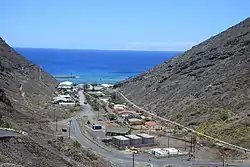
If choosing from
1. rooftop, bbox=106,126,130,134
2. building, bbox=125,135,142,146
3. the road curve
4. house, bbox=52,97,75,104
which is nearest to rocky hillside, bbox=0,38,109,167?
the road curve

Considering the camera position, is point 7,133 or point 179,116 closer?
point 7,133

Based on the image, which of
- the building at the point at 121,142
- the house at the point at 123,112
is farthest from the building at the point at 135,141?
the house at the point at 123,112

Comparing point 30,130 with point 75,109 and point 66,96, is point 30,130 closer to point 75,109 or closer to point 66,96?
point 75,109

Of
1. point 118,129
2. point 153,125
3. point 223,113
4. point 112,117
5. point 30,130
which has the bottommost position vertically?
point 153,125

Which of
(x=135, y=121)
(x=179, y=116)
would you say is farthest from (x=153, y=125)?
(x=179, y=116)

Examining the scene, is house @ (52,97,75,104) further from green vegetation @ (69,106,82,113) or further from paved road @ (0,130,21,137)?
paved road @ (0,130,21,137)

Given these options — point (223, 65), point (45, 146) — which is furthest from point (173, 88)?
point (45, 146)

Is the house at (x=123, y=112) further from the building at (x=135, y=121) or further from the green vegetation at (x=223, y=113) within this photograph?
the green vegetation at (x=223, y=113)
